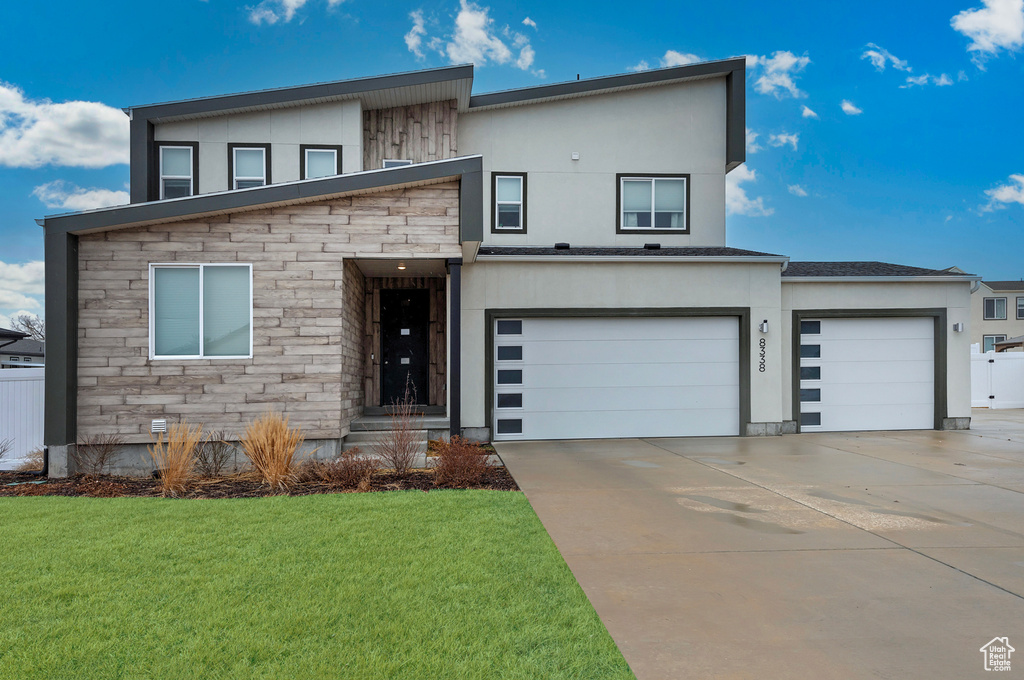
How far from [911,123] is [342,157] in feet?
92.0

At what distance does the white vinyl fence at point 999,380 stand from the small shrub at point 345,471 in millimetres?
18750

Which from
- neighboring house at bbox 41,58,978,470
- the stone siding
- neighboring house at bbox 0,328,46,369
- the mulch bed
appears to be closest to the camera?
the mulch bed

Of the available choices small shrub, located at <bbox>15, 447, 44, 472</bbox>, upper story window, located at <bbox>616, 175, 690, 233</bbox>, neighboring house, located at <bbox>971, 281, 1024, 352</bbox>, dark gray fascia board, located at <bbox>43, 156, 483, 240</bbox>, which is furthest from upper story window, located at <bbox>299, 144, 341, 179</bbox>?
neighboring house, located at <bbox>971, 281, 1024, 352</bbox>

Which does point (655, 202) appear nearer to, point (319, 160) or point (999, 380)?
point (319, 160)

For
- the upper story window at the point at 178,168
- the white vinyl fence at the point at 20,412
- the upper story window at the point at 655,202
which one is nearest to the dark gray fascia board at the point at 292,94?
the upper story window at the point at 178,168

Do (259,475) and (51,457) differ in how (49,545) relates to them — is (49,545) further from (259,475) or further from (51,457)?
(51,457)

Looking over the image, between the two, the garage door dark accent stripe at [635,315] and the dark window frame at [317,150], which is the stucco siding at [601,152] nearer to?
the garage door dark accent stripe at [635,315]

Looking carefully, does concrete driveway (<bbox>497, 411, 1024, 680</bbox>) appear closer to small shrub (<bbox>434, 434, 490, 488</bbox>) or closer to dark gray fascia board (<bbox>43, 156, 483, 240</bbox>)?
small shrub (<bbox>434, 434, 490, 488</bbox>)

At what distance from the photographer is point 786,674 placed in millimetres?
2816

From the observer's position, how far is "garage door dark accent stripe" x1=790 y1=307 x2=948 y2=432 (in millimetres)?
11938

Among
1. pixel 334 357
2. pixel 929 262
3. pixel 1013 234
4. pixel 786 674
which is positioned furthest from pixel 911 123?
pixel 786 674

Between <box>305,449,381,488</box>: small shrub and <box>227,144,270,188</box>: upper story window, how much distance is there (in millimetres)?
6839

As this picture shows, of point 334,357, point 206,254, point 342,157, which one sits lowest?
point 334,357

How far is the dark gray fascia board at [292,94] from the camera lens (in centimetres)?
1155
